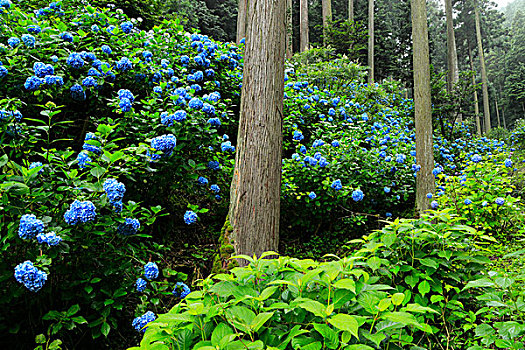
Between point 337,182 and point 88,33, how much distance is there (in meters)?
3.49

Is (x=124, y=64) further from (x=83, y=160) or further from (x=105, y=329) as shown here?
(x=105, y=329)

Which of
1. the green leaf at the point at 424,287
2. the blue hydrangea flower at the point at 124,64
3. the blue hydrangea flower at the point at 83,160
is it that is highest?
the blue hydrangea flower at the point at 124,64

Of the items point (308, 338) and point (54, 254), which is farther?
point (54, 254)

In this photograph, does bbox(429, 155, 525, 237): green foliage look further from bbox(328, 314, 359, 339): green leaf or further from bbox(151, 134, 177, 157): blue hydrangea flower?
bbox(328, 314, 359, 339): green leaf

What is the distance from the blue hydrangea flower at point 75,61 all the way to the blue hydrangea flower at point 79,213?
1856 millimetres

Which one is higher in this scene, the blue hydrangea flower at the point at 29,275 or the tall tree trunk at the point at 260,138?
the tall tree trunk at the point at 260,138

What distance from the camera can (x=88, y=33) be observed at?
3.69 meters

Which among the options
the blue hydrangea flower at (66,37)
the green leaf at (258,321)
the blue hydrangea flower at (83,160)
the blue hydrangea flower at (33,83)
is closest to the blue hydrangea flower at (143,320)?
the blue hydrangea flower at (83,160)

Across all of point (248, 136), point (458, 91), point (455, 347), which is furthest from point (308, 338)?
point (458, 91)

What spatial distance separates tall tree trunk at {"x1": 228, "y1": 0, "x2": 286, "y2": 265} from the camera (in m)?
2.81

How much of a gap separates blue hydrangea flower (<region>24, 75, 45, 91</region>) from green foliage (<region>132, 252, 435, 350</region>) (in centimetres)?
259

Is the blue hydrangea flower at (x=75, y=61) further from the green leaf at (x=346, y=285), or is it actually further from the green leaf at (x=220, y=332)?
the green leaf at (x=346, y=285)

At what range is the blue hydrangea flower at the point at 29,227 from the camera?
177 centimetres

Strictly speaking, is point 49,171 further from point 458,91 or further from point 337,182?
point 458,91
